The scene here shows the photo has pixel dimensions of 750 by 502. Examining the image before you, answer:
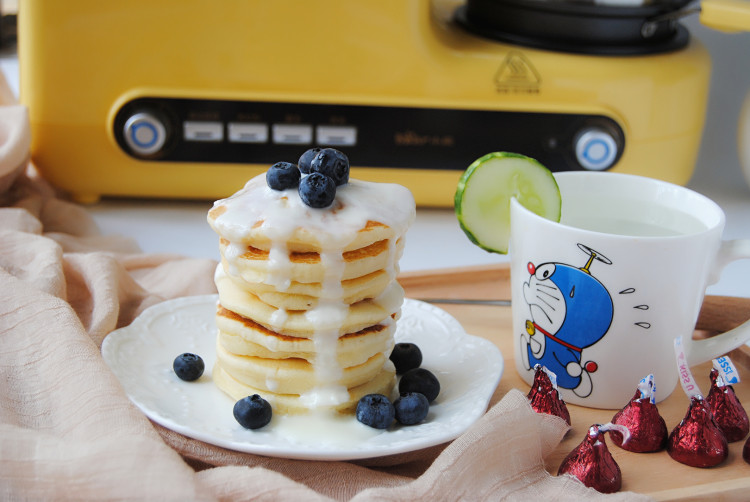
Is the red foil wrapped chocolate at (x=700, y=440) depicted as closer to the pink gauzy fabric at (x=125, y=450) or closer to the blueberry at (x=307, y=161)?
the pink gauzy fabric at (x=125, y=450)

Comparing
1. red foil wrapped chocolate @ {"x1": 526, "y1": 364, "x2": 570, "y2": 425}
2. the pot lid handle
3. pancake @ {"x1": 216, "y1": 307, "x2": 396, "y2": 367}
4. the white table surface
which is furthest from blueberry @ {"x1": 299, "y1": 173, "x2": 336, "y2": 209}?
the pot lid handle

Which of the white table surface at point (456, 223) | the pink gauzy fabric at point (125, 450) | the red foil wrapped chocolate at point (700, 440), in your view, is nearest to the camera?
the pink gauzy fabric at point (125, 450)

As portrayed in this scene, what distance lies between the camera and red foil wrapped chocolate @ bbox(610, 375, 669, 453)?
755 millimetres

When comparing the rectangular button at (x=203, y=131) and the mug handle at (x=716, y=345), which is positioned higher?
the rectangular button at (x=203, y=131)

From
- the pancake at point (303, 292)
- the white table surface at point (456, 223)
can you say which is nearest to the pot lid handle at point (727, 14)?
the white table surface at point (456, 223)

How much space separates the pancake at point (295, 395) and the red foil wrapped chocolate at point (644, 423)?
0.23 metres

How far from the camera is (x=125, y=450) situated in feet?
2.08

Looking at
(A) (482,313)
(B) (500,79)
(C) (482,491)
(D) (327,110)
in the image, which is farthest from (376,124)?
(C) (482,491)

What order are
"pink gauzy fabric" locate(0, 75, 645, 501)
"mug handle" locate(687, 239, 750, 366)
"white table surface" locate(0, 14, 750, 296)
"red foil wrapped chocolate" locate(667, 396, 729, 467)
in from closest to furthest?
"pink gauzy fabric" locate(0, 75, 645, 501)
"red foil wrapped chocolate" locate(667, 396, 729, 467)
"mug handle" locate(687, 239, 750, 366)
"white table surface" locate(0, 14, 750, 296)

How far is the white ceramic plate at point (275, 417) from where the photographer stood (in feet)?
2.33

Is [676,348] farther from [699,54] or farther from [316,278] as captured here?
[699,54]

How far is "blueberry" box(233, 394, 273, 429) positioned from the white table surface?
0.49m

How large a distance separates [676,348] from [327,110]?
71 centimetres

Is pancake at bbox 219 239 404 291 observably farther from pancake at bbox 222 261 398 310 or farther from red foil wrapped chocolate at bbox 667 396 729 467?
red foil wrapped chocolate at bbox 667 396 729 467
